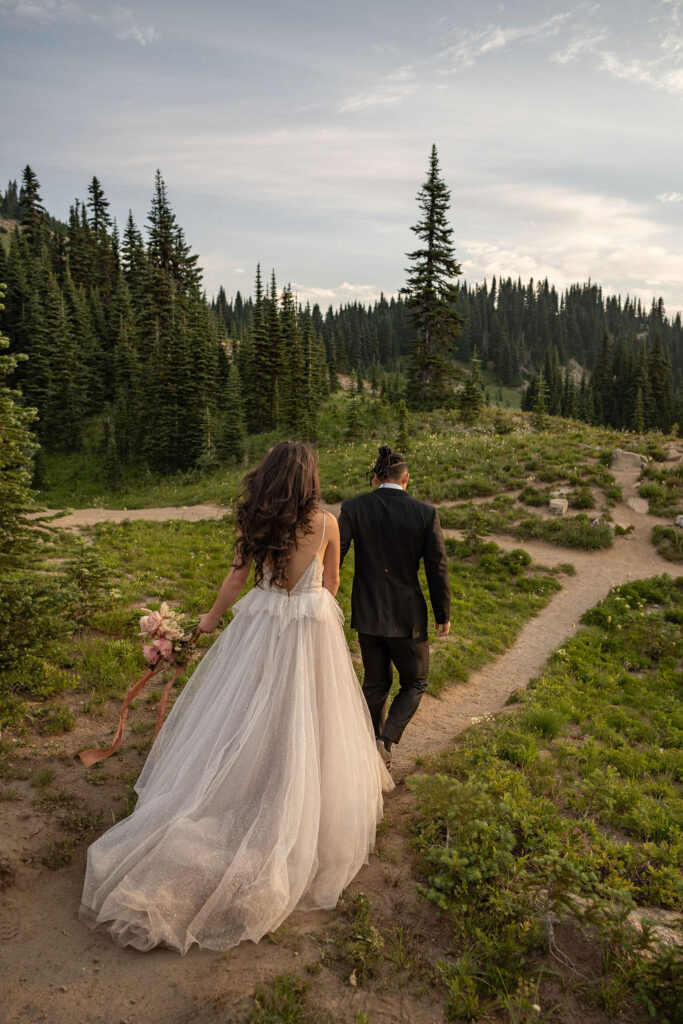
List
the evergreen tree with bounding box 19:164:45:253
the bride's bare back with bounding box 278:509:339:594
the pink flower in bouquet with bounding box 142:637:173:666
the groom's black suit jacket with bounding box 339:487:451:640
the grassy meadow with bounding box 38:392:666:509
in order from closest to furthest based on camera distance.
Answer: the bride's bare back with bounding box 278:509:339:594, the pink flower in bouquet with bounding box 142:637:173:666, the groom's black suit jacket with bounding box 339:487:451:640, the grassy meadow with bounding box 38:392:666:509, the evergreen tree with bounding box 19:164:45:253

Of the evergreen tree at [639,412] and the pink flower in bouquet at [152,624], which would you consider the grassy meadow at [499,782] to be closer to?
the pink flower in bouquet at [152,624]

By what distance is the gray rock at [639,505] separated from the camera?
1730cm

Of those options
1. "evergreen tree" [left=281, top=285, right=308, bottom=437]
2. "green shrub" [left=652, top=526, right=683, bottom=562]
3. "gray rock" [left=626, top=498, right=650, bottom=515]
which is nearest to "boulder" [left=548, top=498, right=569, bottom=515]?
"gray rock" [left=626, top=498, right=650, bottom=515]

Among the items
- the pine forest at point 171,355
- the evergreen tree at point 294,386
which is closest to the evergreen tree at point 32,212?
the pine forest at point 171,355

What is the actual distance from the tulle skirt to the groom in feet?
2.48

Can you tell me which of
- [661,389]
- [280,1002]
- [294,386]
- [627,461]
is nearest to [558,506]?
[627,461]

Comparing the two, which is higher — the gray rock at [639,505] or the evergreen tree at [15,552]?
the evergreen tree at [15,552]

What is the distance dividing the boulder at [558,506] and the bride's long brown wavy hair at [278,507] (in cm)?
1479

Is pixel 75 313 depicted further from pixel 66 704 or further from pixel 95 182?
pixel 66 704

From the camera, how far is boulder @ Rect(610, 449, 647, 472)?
19859 mm

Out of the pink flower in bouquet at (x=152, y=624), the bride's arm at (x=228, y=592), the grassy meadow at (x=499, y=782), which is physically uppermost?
the bride's arm at (x=228, y=592)

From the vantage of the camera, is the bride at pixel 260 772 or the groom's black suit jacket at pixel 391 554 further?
the groom's black suit jacket at pixel 391 554

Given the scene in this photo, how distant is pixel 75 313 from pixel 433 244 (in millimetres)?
35525

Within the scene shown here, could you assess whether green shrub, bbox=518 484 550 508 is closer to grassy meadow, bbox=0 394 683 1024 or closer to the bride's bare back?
grassy meadow, bbox=0 394 683 1024
